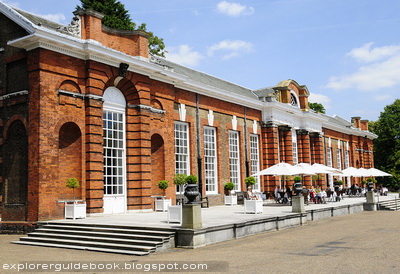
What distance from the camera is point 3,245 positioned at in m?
12.3

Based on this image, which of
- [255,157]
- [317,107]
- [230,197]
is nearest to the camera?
[230,197]

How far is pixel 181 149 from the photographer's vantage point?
21734mm

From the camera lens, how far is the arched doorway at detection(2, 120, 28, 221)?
15008 millimetres

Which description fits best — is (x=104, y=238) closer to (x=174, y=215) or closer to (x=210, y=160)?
(x=174, y=215)

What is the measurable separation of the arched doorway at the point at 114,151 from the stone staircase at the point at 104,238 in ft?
12.3

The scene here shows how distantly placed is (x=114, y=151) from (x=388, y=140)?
156ft

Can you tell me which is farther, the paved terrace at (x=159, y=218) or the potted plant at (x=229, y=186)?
the potted plant at (x=229, y=186)

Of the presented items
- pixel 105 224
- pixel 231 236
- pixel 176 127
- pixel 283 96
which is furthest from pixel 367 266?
pixel 283 96

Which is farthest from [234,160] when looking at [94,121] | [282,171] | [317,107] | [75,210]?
[317,107]

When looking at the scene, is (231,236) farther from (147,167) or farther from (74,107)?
(74,107)

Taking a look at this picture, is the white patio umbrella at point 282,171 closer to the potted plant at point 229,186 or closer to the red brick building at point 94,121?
the potted plant at point 229,186

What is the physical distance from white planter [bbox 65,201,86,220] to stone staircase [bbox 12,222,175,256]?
105 centimetres

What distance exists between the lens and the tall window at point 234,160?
2552 cm

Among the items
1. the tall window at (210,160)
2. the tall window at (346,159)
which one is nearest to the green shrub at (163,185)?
the tall window at (210,160)
